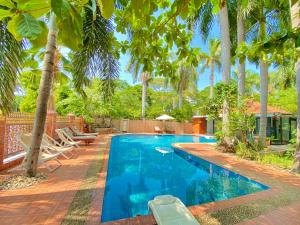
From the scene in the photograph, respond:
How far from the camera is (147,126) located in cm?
2802

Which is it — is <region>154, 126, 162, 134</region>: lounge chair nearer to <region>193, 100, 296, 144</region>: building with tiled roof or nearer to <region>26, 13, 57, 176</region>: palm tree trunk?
<region>193, 100, 296, 144</region>: building with tiled roof

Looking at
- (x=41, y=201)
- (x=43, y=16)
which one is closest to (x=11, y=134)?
(x=41, y=201)

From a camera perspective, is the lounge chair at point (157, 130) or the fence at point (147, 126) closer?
the fence at point (147, 126)

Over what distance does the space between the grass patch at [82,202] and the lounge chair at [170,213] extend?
1.20 metres

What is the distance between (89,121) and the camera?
21438mm

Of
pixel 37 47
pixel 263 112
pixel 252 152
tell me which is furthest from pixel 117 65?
pixel 263 112

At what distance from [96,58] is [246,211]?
667 cm

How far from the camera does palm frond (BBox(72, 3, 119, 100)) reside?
737 cm

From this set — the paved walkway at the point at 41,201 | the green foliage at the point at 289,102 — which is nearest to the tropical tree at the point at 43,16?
the paved walkway at the point at 41,201

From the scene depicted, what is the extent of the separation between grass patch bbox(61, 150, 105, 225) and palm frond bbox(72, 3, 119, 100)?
11.6 ft

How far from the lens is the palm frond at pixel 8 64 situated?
4312mm

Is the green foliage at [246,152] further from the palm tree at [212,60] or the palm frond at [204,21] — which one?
the palm tree at [212,60]

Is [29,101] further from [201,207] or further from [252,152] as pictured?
[201,207]

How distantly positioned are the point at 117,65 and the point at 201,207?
20.2 ft
